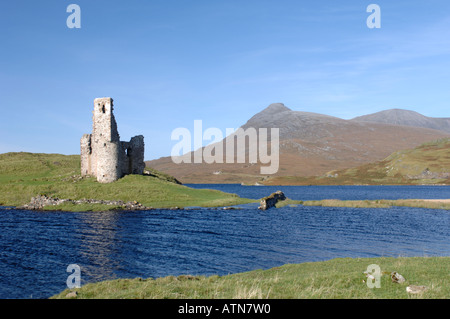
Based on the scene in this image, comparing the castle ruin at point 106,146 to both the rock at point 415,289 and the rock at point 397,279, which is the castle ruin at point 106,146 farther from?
the rock at point 415,289

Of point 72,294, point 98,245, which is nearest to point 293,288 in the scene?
point 72,294

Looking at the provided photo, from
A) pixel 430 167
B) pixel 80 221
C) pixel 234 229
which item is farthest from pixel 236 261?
pixel 430 167

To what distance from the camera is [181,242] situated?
35281 millimetres

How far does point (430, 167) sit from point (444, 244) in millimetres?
170960

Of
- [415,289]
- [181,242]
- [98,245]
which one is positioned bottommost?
[181,242]

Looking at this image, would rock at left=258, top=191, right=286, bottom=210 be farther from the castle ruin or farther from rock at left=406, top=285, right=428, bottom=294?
rock at left=406, top=285, right=428, bottom=294

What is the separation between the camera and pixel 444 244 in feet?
117

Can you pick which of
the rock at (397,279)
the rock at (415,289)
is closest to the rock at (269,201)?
the rock at (397,279)

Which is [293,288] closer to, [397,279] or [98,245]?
[397,279]

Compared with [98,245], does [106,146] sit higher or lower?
higher

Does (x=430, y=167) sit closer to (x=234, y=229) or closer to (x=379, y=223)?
(x=379, y=223)

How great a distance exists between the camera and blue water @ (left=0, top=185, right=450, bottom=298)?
25062mm

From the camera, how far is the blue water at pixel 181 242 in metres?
25.1
